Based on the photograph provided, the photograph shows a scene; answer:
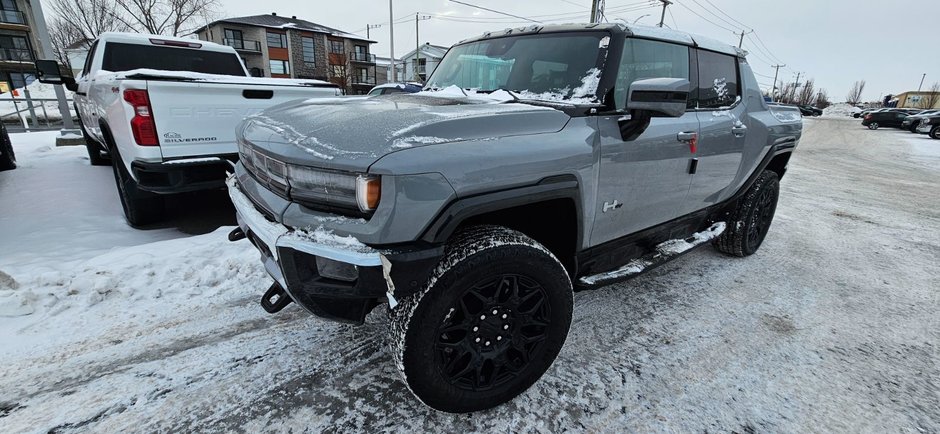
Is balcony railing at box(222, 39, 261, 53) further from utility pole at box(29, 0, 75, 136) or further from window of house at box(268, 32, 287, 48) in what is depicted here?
utility pole at box(29, 0, 75, 136)

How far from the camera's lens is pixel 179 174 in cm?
359

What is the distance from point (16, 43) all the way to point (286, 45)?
21.3 meters

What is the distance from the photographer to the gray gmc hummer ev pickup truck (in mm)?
1631

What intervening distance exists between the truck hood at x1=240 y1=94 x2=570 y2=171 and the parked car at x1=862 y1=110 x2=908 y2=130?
35652 mm

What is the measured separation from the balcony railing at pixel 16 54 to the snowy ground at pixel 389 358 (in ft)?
157

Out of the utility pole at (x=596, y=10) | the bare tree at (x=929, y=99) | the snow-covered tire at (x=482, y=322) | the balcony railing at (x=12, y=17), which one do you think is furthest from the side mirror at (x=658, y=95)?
the bare tree at (x=929, y=99)

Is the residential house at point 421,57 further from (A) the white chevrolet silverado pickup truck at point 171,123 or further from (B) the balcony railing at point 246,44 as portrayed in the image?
(A) the white chevrolet silverado pickup truck at point 171,123

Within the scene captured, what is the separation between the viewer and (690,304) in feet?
10.5

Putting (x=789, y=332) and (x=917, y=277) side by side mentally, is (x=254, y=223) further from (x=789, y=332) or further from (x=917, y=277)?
(x=917, y=277)

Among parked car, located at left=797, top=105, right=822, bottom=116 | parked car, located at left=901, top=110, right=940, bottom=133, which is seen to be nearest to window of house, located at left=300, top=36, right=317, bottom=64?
parked car, located at left=901, top=110, right=940, bottom=133

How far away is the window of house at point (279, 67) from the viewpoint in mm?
44750

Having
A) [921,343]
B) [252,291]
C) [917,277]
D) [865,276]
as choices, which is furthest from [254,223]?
[917,277]

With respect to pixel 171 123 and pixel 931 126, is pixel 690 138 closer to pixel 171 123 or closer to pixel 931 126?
Answer: pixel 171 123

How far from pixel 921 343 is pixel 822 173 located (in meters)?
8.76
